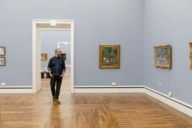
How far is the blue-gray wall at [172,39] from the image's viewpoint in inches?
309

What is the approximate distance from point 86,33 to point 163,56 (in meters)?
3.58

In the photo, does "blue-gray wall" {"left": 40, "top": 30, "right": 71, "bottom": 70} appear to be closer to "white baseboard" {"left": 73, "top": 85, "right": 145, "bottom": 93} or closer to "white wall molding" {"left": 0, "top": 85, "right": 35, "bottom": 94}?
"white wall molding" {"left": 0, "top": 85, "right": 35, "bottom": 94}

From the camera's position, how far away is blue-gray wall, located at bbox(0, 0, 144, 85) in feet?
38.6

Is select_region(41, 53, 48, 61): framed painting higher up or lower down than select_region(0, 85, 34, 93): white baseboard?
higher up

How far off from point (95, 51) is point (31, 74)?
267 centimetres

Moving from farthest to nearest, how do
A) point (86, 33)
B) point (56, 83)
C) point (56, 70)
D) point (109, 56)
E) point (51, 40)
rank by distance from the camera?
point (51, 40) < point (109, 56) < point (86, 33) < point (56, 83) < point (56, 70)

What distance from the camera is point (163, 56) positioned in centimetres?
963

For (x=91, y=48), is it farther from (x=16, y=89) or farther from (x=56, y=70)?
(x=16, y=89)

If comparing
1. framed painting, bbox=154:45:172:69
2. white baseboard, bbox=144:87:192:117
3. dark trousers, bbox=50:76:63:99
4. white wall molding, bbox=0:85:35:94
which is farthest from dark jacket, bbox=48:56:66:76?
white baseboard, bbox=144:87:192:117

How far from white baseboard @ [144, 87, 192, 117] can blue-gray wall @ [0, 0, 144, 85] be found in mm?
1500

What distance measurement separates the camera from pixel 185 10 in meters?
7.94

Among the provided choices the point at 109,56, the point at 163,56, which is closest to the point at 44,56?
the point at 109,56

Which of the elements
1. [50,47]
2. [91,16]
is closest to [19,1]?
[91,16]

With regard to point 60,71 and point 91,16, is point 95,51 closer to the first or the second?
point 91,16
